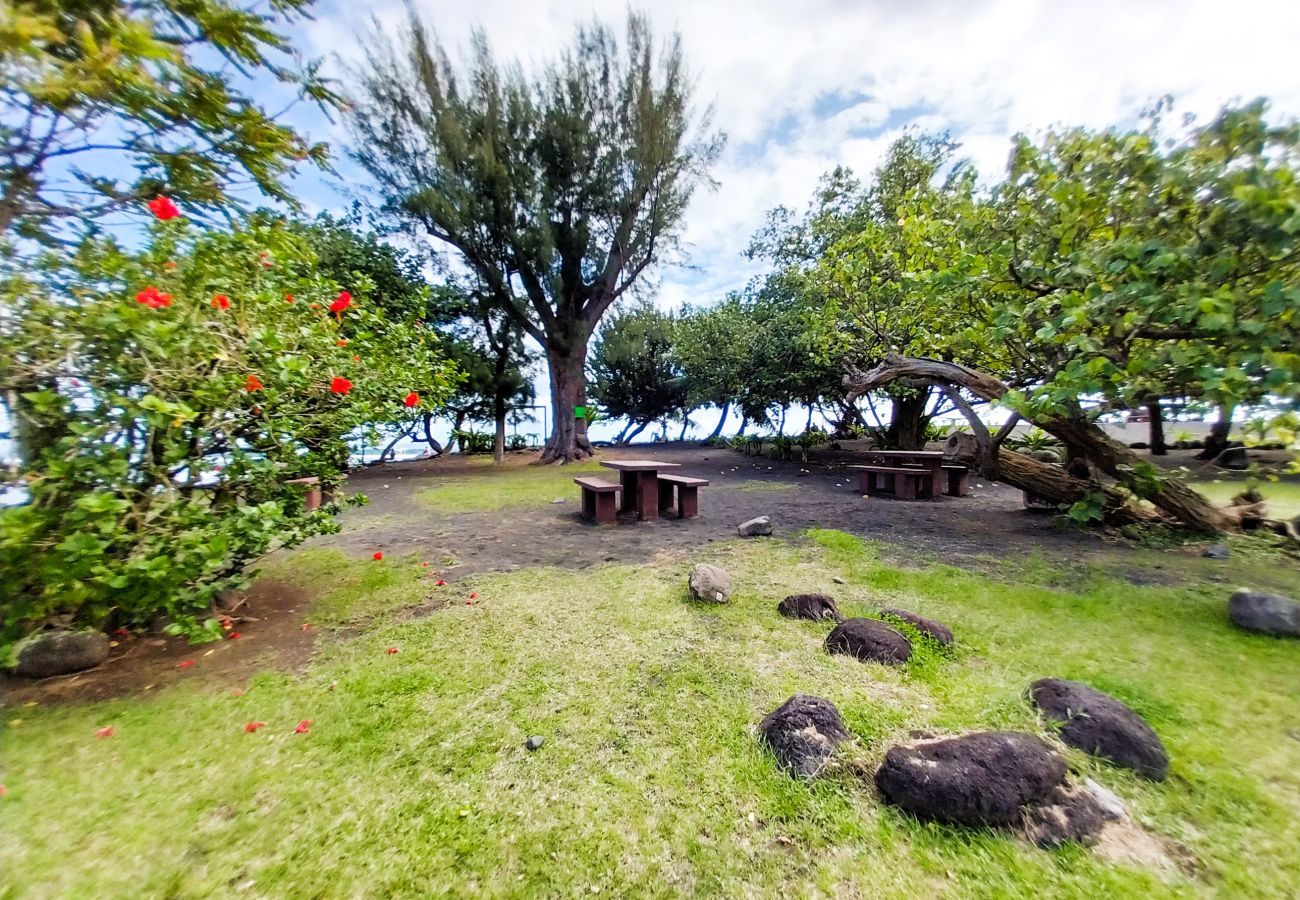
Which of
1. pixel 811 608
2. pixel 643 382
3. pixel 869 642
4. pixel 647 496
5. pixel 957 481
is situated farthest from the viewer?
pixel 643 382

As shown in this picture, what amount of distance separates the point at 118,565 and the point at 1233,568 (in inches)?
277

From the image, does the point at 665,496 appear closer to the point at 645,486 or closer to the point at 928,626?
the point at 645,486

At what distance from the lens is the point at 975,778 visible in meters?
1.53

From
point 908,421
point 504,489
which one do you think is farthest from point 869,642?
point 908,421

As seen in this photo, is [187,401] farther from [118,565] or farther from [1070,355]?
[1070,355]

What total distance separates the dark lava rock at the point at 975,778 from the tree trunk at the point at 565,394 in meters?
11.7

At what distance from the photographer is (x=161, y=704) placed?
2.18 meters

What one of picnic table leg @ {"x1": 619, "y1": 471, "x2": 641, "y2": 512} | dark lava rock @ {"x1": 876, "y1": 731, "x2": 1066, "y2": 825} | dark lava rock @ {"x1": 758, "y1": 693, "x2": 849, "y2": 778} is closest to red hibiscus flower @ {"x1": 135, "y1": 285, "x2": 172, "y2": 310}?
dark lava rock @ {"x1": 758, "y1": 693, "x2": 849, "y2": 778}

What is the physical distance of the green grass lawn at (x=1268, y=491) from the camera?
6.13 metres

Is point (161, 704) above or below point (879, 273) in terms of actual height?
below

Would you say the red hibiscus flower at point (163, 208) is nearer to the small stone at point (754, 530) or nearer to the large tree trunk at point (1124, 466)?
the small stone at point (754, 530)

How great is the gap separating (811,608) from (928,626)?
2.07 ft

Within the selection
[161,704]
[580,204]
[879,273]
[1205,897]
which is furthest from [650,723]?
[580,204]

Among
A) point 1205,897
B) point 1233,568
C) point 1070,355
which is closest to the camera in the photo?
point 1205,897
